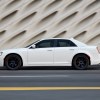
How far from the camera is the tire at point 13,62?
15469 mm

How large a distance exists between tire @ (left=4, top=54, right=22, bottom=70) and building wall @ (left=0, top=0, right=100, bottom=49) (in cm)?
502

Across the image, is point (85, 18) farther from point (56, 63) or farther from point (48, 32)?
point (56, 63)

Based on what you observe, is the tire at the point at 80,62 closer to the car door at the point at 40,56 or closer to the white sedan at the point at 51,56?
the white sedan at the point at 51,56

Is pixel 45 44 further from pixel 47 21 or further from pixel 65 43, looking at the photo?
pixel 47 21

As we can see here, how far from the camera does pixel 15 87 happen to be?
9.98 meters

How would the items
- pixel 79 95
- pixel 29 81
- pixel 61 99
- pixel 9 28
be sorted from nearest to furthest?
pixel 61 99, pixel 79 95, pixel 29 81, pixel 9 28

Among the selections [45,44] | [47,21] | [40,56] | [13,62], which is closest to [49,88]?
[40,56]

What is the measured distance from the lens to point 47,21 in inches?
830

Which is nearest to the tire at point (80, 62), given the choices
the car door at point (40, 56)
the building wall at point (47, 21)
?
the car door at point (40, 56)

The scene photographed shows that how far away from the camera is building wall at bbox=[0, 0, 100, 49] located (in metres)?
20.8

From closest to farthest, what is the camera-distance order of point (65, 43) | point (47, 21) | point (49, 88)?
point (49, 88), point (65, 43), point (47, 21)

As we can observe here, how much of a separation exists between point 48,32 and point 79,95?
12274 millimetres

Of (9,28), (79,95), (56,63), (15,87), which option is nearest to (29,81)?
(15,87)

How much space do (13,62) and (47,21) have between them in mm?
6048
